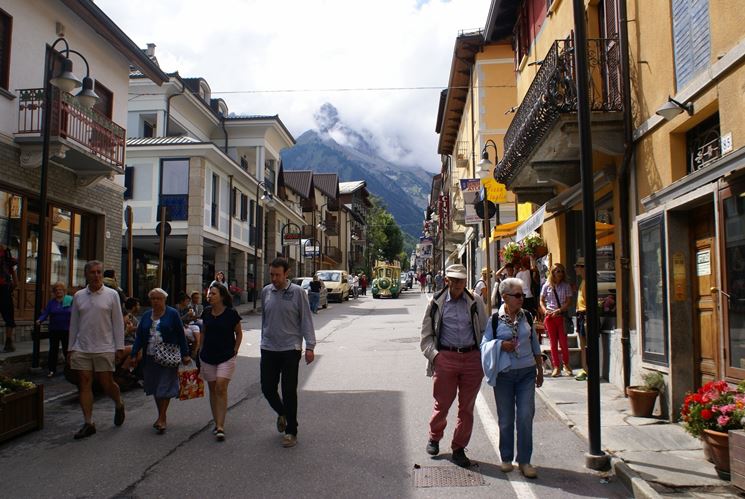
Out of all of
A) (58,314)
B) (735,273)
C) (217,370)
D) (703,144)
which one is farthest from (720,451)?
(58,314)

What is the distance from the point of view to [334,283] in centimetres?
3753

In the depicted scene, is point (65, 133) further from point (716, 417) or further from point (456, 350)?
point (716, 417)

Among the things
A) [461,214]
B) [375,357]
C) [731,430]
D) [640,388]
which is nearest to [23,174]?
[375,357]

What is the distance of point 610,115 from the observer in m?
8.96

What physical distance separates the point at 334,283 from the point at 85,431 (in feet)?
101

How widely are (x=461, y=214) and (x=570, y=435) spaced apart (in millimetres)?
25550

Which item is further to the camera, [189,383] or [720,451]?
[189,383]

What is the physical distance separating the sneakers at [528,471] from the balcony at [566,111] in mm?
5191

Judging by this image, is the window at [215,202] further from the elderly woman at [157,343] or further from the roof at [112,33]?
the elderly woman at [157,343]

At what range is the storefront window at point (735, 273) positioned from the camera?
6.00 meters

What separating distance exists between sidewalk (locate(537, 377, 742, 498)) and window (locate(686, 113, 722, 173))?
9.29 feet

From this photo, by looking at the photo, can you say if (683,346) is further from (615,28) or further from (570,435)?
(615,28)

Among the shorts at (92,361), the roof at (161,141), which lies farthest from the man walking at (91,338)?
the roof at (161,141)

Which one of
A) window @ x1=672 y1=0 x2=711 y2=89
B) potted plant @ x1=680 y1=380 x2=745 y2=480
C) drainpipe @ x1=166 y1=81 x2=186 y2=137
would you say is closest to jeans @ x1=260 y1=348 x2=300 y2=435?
potted plant @ x1=680 y1=380 x2=745 y2=480
